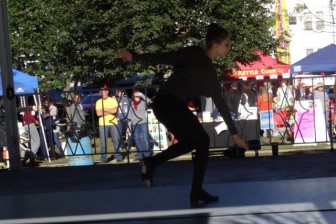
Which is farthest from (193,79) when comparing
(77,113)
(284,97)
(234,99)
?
(284,97)

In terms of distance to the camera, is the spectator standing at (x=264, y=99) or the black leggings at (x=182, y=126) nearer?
the black leggings at (x=182, y=126)

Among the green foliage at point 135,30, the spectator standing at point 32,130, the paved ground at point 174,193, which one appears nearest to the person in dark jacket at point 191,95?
the paved ground at point 174,193

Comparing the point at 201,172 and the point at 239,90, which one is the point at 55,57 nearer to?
the point at 239,90

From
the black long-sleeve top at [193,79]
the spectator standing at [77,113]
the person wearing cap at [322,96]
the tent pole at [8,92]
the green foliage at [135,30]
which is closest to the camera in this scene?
the black long-sleeve top at [193,79]

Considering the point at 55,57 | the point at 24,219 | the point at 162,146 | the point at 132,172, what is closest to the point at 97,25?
the point at 55,57

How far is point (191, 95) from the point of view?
21.4 feet

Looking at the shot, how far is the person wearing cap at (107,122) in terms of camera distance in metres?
12.9

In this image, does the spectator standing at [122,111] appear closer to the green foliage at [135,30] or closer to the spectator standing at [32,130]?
the spectator standing at [32,130]

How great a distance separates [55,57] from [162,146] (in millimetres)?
18421

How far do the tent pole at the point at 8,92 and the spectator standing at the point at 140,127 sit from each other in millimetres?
2809

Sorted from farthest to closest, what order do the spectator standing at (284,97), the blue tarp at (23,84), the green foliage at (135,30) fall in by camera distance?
the green foliage at (135,30) → the blue tarp at (23,84) → the spectator standing at (284,97)

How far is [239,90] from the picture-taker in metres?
12.8

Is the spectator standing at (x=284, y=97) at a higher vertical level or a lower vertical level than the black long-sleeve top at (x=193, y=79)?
lower

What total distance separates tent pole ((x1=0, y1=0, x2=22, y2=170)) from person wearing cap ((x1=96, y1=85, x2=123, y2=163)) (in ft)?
7.77
